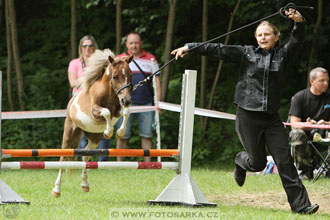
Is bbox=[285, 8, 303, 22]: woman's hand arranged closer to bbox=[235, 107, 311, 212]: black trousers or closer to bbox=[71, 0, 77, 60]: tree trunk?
bbox=[235, 107, 311, 212]: black trousers

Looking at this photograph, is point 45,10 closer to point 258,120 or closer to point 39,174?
point 39,174

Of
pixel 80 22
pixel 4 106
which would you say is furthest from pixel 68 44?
pixel 4 106

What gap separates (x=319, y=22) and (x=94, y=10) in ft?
17.5

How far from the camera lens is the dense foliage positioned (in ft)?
38.5

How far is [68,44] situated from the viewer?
1444 centimetres

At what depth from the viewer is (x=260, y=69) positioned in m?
5.74

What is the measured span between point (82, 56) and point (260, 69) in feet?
11.5

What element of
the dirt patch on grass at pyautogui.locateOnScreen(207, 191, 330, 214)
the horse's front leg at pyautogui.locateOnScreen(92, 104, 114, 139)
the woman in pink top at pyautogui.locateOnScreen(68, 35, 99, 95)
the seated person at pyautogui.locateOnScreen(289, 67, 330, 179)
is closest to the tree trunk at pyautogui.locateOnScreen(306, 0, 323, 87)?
the seated person at pyautogui.locateOnScreen(289, 67, 330, 179)

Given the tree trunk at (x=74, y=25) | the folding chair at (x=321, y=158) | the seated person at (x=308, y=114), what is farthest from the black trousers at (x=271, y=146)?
the tree trunk at (x=74, y=25)

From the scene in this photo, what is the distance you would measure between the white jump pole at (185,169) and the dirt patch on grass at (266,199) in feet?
2.11

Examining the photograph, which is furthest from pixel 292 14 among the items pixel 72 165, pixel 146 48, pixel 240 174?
pixel 146 48

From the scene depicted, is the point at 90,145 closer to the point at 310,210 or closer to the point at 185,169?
the point at 185,169

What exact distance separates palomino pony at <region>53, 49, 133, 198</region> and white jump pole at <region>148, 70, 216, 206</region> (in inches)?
23.0

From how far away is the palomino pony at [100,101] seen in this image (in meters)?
6.19
